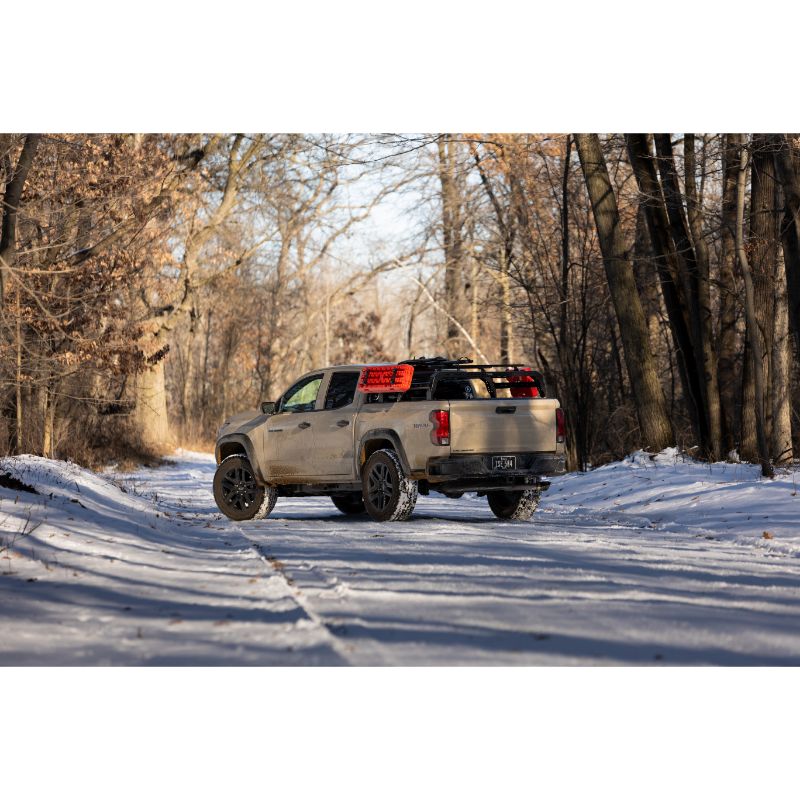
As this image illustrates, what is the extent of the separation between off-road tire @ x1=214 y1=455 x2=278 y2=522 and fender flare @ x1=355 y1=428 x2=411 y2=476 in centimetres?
167

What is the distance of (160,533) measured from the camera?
47.1ft

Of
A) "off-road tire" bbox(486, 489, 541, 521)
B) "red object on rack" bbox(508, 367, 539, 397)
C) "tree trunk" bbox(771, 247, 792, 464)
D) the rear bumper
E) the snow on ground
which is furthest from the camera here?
"tree trunk" bbox(771, 247, 792, 464)

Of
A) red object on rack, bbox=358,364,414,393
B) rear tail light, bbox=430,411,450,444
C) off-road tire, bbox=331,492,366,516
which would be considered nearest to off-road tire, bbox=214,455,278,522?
off-road tire, bbox=331,492,366,516

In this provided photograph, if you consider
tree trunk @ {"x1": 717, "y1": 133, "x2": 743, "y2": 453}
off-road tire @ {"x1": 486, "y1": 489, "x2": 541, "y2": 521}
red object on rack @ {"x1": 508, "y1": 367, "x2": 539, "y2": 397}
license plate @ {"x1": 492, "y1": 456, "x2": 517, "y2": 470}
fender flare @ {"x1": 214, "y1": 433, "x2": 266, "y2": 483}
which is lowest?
off-road tire @ {"x1": 486, "y1": 489, "x2": 541, "y2": 521}

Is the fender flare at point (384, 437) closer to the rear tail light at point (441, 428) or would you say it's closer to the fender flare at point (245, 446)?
the rear tail light at point (441, 428)

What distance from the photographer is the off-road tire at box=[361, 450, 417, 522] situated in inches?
609

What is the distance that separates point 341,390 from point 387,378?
0.86 meters

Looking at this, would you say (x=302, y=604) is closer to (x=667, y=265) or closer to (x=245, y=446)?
(x=245, y=446)

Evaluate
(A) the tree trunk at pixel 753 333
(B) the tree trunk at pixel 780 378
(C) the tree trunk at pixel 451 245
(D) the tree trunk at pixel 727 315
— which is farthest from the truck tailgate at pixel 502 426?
(C) the tree trunk at pixel 451 245

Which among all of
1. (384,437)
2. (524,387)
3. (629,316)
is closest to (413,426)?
(384,437)

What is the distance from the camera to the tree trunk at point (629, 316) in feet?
79.0

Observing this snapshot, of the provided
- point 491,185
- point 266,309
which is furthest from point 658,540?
point 266,309

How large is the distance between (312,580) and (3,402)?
1936cm

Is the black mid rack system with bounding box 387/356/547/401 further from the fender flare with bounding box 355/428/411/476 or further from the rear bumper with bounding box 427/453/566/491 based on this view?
the rear bumper with bounding box 427/453/566/491
